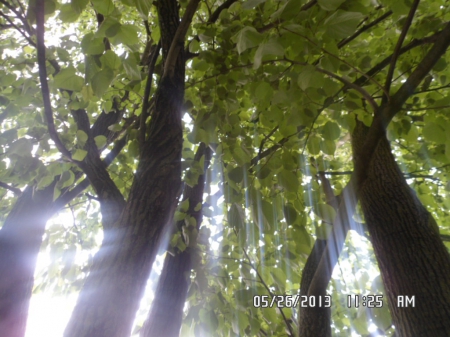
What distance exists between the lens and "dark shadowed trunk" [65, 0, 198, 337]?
0.90 metres

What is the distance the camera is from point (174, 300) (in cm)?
182

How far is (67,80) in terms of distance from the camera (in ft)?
3.45

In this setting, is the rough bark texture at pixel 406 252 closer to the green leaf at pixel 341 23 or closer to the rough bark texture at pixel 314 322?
the rough bark texture at pixel 314 322

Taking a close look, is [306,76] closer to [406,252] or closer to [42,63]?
[42,63]

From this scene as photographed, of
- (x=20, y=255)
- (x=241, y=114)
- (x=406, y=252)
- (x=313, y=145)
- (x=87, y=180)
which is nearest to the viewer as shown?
(x=313, y=145)

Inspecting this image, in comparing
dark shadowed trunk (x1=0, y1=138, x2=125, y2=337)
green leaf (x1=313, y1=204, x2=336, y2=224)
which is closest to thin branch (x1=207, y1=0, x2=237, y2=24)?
dark shadowed trunk (x1=0, y1=138, x2=125, y2=337)

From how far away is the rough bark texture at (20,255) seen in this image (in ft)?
6.84

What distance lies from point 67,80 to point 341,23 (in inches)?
39.2

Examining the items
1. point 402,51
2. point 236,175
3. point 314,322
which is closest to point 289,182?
point 236,175

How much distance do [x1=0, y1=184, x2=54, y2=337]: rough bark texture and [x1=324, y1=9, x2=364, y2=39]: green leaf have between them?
2302mm

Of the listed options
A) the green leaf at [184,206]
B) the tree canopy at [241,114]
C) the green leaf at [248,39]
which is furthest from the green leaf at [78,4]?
the green leaf at [184,206]

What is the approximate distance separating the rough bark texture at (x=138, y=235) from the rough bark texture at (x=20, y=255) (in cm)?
144

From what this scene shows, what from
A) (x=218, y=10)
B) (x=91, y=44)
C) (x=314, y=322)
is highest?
(x=218, y=10)

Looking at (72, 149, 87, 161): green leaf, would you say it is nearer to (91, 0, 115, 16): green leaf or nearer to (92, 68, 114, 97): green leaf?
(92, 68, 114, 97): green leaf
